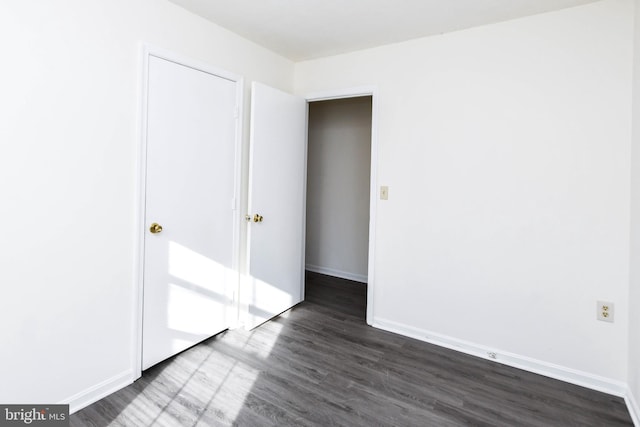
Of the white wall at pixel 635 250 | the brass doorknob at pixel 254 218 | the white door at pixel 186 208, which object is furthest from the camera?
the brass doorknob at pixel 254 218

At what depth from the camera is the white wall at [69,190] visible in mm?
1622

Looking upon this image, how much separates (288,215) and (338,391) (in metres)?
1.63

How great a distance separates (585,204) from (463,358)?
1340 mm

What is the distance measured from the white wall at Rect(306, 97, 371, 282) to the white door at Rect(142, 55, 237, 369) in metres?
2.04

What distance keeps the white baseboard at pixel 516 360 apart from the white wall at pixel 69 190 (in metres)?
2.04

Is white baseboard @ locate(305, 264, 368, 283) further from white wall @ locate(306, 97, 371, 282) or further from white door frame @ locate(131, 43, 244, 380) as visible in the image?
white door frame @ locate(131, 43, 244, 380)

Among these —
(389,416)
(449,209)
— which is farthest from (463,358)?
(449,209)

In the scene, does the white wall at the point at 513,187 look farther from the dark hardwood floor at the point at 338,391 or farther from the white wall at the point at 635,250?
the dark hardwood floor at the point at 338,391

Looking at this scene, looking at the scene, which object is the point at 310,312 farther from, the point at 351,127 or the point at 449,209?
the point at 351,127

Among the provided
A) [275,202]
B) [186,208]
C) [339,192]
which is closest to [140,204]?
[186,208]

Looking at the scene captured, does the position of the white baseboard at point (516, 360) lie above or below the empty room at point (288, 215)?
below

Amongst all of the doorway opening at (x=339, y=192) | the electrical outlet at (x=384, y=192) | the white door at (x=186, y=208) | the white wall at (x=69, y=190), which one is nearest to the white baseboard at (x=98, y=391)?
the white wall at (x=69, y=190)

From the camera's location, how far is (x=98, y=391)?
1.98 meters

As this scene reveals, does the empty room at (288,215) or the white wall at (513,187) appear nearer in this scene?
the empty room at (288,215)
